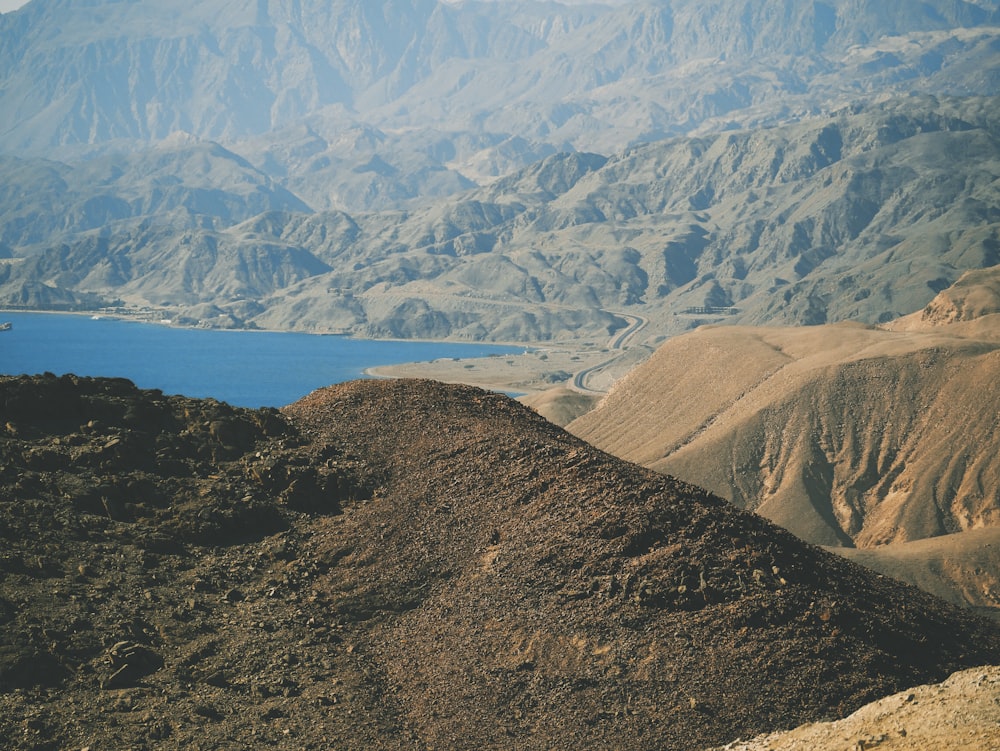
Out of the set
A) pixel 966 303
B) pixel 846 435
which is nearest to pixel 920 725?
pixel 846 435

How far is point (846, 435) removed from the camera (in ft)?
271

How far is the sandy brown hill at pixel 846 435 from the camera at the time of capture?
75.2 metres

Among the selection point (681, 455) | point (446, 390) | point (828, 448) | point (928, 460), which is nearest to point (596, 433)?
point (681, 455)

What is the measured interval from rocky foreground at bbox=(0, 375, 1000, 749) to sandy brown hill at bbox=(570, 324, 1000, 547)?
144ft

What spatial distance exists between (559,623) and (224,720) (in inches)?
305

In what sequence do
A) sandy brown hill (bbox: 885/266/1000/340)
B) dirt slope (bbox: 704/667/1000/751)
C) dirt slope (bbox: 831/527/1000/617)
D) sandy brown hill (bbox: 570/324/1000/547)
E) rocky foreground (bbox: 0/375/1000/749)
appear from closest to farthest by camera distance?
dirt slope (bbox: 704/667/1000/751), rocky foreground (bbox: 0/375/1000/749), dirt slope (bbox: 831/527/1000/617), sandy brown hill (bbox: 570/324/1000/547), sandy brown hill (bbox: 885/266/1000/340)

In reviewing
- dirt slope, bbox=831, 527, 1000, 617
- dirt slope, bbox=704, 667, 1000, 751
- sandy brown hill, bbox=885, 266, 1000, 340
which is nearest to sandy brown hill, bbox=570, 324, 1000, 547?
dirt slope, bbox=831, 527, 1000, 617

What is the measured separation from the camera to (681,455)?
83125 mm

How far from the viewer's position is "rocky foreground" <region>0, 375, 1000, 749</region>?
973 inches

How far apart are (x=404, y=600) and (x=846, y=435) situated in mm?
59952

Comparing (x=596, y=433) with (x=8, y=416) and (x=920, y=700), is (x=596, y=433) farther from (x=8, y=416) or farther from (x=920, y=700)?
(x=920, y=700)

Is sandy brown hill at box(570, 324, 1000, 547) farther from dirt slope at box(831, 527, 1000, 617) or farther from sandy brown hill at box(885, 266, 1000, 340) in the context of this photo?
sandy brown hill at box(885, 266, 1000, 340)

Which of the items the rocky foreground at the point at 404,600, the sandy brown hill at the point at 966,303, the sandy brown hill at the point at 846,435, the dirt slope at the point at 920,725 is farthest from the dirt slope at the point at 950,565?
the sandy brown hill at the point at 966,303

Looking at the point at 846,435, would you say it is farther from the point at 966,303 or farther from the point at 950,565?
the point at 966,303
